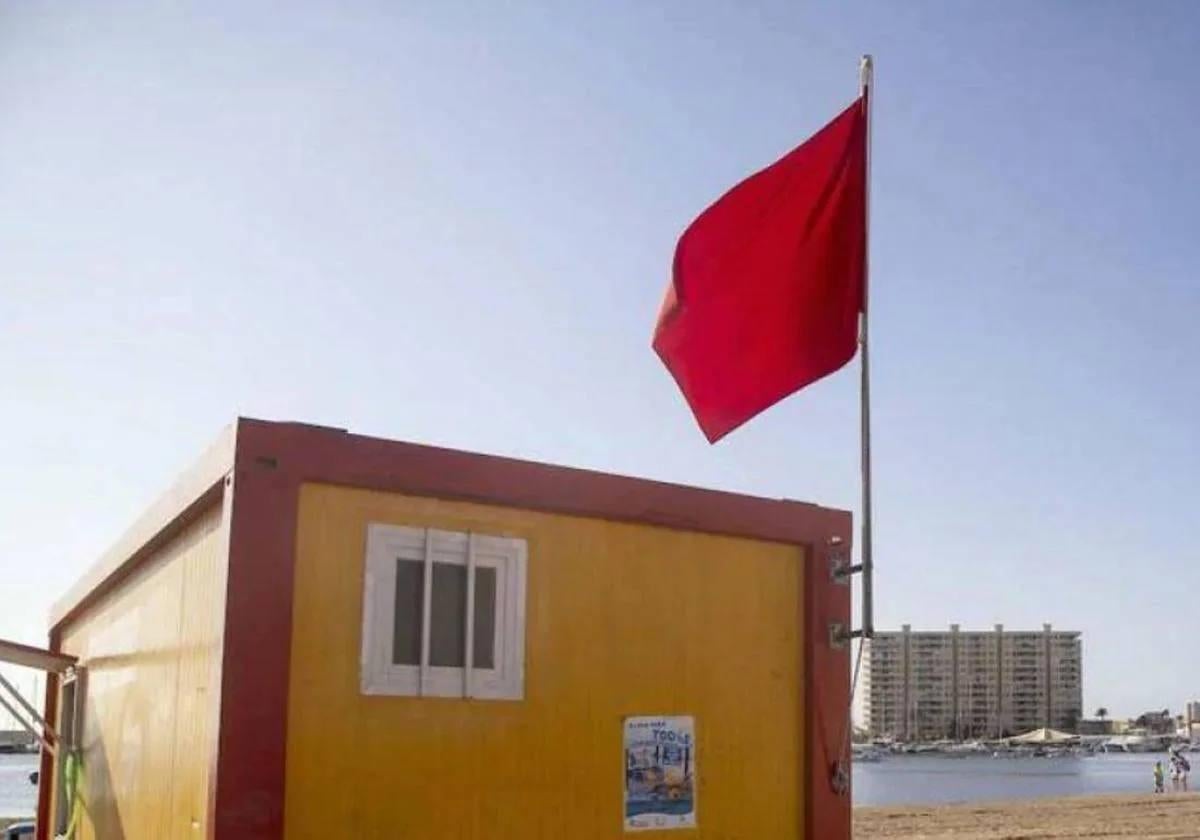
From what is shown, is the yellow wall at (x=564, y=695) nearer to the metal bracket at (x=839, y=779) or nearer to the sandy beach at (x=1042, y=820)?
the metal bracket at (x=839, y=779)

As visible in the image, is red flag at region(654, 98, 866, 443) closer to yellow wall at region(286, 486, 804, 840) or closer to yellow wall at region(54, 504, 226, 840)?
yellow wall at region(286, 486, 804, 840)

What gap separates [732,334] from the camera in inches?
324

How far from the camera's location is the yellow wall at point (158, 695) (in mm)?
7410

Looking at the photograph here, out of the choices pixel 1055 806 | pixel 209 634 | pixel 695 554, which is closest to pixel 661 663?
pixel 695 554

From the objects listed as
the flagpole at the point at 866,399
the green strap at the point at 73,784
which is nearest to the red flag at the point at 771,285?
the flagpole at the point at 866,399

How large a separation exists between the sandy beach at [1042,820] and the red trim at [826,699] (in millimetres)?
26913

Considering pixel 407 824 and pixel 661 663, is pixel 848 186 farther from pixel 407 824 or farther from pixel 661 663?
pixel 407 824

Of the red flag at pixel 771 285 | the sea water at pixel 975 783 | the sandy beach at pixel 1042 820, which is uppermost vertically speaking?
the red flag at pixel 771 285

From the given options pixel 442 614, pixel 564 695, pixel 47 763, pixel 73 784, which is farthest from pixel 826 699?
pixel 47 763

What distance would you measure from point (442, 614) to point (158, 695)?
93.0 inches

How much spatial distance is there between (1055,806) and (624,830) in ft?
150

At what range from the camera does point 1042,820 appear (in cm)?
4144

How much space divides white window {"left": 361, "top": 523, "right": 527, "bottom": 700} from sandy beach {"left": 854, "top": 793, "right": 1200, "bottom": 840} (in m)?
29.1

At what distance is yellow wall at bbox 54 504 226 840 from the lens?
292 inches
